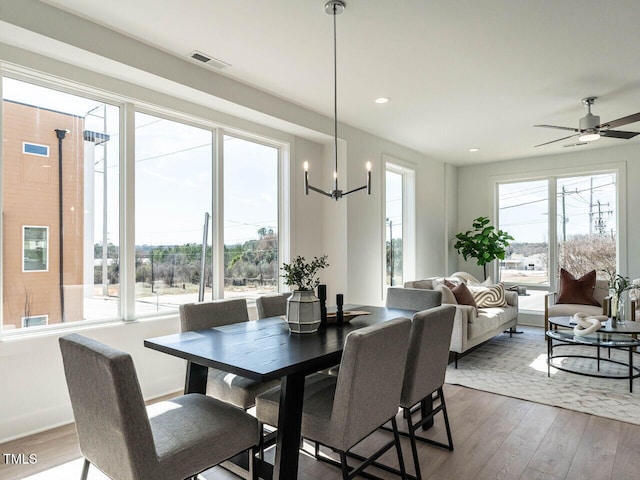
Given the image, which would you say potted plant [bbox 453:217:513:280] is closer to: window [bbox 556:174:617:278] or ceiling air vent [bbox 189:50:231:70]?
window [bbox 556:174:617:278]

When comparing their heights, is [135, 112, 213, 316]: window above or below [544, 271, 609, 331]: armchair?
above

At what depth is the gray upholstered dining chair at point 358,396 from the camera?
172 centimetres

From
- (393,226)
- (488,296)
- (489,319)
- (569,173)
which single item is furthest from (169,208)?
(569,173)

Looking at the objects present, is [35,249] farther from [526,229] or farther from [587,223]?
[587,223]

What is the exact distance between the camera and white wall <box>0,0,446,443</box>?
2.62 metres

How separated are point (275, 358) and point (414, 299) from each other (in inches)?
67.4

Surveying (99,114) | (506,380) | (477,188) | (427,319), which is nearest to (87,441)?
(427,319)

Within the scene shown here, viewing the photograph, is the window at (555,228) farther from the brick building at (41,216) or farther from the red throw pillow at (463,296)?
the brick building at (41,216)

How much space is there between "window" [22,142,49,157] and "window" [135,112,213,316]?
66 cm

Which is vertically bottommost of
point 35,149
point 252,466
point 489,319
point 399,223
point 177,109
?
point 252,466

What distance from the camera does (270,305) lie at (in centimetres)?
311

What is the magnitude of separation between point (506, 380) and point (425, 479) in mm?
1993

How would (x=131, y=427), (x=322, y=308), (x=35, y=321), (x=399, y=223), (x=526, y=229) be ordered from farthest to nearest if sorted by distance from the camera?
1. (x=526, y=229)
2. (x=399, y=223)
3. (x=35, y=321)
4. (x=322, y=308)
5. (x=131, y=427)

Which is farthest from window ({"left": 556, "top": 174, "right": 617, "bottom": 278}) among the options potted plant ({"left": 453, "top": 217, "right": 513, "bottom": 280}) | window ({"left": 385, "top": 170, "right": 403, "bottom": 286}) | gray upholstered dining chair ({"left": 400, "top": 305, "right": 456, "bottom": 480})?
gray upholstered dining chair ({"left": 400, "top": 305, "right": 456, "bottom": 480})
